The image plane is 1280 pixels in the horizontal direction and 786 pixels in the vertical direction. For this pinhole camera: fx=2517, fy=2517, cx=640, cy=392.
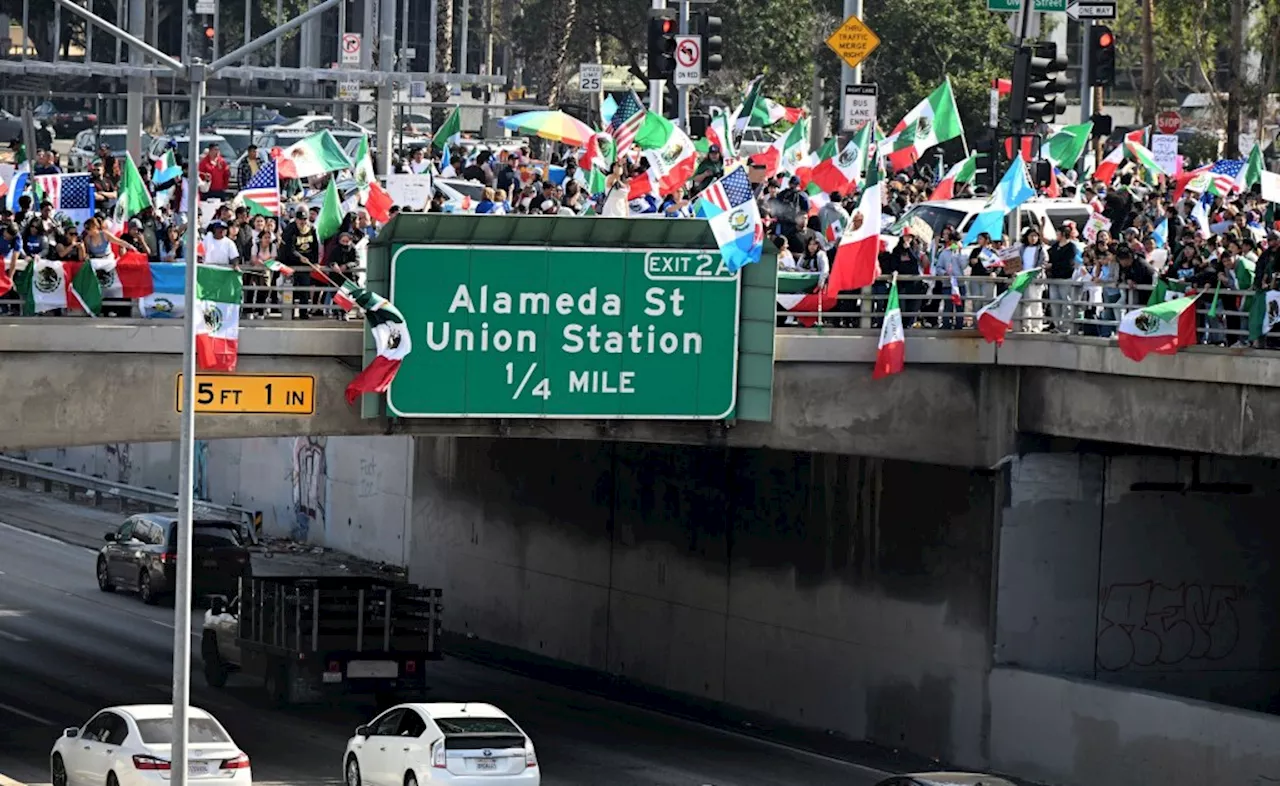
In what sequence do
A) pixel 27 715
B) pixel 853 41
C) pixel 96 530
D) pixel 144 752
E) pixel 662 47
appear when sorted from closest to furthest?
pixel 144 752, pixel 27 715, pixel 853 41, pixel 662 47, pixel 96 530

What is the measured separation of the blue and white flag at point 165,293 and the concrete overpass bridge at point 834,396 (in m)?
0.37

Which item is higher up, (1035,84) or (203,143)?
(1035,84)

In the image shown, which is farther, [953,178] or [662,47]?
[662,47]

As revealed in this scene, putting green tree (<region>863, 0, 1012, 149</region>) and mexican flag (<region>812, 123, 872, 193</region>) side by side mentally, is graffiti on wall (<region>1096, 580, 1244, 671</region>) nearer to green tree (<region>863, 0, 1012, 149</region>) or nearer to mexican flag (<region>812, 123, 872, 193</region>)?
mexican flag (<region>812, 123, 872, 193</region>)

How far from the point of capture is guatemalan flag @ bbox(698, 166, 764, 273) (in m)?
29.3

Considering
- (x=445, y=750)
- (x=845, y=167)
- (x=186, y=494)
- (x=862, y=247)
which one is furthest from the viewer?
(x=845, y=167)

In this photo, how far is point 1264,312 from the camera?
27250mm

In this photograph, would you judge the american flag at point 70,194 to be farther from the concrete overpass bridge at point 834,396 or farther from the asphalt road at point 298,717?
the asphalt road at point 298,717

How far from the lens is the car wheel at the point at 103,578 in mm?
46312

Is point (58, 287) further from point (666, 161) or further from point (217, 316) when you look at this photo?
point (666, 161)

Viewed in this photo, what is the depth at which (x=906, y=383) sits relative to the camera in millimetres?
31219

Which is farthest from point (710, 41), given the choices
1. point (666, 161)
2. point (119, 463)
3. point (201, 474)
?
point (119, 463)

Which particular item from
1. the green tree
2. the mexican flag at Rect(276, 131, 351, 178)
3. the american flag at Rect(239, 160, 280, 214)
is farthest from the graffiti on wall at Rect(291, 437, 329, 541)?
the green tree

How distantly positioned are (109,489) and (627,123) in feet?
87.2
